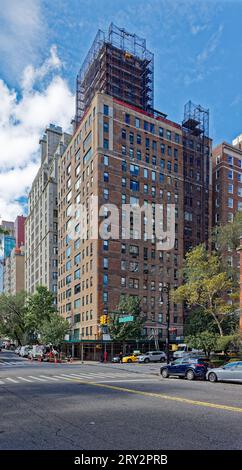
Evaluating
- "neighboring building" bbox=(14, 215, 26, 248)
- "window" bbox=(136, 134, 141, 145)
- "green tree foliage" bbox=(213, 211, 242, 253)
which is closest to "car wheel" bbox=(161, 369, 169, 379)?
"green tree foliage" bbox=(213, 211, 242, 253)

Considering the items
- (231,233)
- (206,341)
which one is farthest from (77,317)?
(206,341)

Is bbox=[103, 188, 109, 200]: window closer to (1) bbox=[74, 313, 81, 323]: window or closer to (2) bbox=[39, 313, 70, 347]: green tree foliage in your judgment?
(1) bbox=[74, 313, 81, 323]: window

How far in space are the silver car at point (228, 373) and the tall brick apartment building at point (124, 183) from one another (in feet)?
133

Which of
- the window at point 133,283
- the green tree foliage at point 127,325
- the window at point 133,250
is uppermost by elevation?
the window at point 133,250

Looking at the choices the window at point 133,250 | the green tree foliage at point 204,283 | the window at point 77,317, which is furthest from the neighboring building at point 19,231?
the green tree foliage at point 204,283

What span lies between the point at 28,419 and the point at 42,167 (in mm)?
112260

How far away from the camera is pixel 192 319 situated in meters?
58.2

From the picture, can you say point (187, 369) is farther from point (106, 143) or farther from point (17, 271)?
point (17, 271)

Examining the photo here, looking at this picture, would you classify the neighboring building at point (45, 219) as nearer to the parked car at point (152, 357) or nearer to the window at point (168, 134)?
the window at point (168, 134)

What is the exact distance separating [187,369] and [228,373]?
3586 mm

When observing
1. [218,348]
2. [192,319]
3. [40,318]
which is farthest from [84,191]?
[218,348]

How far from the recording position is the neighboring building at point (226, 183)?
91500 mm

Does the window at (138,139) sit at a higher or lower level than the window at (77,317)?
higher

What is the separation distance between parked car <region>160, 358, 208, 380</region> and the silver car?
2.21ft
